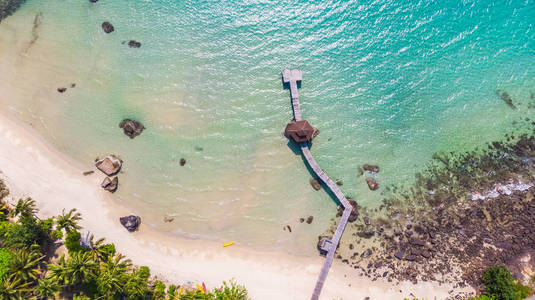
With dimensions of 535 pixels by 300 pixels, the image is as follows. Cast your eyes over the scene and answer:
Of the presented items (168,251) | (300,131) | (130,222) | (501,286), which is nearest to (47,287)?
(130,222)

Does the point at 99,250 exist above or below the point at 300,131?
below

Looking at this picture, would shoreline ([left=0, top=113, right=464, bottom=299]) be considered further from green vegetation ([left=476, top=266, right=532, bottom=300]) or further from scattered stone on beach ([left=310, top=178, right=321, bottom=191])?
scattered stone on beach ([left=310, top=178, right=321, bottom=191])

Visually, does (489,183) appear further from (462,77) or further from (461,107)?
(462,77)

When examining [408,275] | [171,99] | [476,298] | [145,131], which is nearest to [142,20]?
[171,99]

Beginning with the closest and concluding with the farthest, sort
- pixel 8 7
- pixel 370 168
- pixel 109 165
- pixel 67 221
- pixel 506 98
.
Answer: pixel 67 221 < pixel 109 165 < pixel 370 168 < pixel 8 7 < pixel 506 98

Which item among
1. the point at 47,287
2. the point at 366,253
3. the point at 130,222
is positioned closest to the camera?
the point at 47,287

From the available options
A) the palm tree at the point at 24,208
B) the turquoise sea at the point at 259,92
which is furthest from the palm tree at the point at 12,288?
the turquoise sea at the point at 259,92

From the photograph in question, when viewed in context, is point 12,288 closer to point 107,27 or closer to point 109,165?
point 109,165
